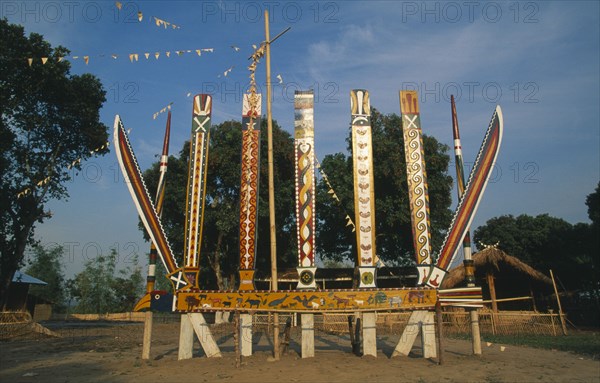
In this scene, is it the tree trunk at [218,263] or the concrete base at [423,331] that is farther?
the tree trunk at [218,263]

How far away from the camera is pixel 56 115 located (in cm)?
1964

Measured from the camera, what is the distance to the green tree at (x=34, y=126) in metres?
17.6

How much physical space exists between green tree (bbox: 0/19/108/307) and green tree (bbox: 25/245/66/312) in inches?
1323

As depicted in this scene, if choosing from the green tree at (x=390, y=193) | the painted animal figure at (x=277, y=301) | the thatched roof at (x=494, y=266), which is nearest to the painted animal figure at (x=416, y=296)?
the painted animal figure at (x=277, y=301)

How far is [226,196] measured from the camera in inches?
914

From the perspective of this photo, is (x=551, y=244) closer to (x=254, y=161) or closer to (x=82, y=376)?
(x=254, y=161)

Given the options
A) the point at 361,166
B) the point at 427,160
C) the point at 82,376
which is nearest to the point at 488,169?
the point at 361,166

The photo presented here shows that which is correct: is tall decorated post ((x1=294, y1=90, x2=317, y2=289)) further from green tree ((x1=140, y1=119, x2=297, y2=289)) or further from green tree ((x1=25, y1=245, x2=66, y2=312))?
green tree ((x1=25, y1=245, x2=66, y2=312))

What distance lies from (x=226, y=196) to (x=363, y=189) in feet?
47.4

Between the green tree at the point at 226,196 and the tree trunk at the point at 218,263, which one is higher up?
the green tree at the point at 226,196

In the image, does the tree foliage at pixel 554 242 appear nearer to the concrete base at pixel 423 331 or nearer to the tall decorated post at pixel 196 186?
the concrete base at pixel 423 331

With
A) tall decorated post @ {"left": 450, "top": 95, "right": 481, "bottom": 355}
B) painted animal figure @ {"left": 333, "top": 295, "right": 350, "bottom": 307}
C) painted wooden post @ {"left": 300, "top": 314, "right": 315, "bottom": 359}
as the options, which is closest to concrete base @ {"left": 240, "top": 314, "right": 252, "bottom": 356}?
painted wooden post @ {"left": 300, "top": 314, "right": 315, "bottom": 359}

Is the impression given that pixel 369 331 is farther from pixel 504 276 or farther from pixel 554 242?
pixel 554 242

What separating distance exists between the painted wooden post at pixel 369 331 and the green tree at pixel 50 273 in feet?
156
